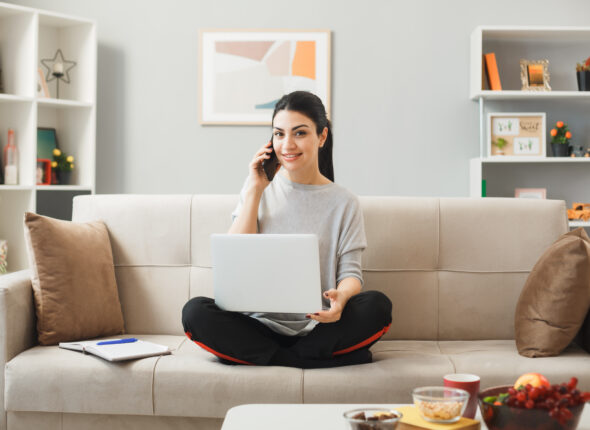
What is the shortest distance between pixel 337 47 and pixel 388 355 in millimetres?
2258

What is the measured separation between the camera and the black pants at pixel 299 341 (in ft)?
6.17

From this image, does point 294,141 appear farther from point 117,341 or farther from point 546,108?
point 546,108

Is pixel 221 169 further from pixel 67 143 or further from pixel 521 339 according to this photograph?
pixel 521 339

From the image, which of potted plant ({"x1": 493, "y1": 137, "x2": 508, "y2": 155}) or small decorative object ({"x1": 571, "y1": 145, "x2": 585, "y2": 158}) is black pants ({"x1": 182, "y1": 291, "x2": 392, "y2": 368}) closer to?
potted plant ({"x1": 493, "y1": 137, "x2": 508, "y2": 155})

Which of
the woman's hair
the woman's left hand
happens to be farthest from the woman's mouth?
the woman's left hand

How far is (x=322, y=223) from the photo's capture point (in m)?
2.10

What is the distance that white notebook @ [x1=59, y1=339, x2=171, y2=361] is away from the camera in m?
1.89

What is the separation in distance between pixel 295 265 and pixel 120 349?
583mm

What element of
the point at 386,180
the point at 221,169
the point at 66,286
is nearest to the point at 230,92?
the point at 221,169

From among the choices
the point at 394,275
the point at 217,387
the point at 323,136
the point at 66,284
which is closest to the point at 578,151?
the point at 394,275

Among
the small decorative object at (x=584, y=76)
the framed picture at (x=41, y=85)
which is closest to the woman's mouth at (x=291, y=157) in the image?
the framed picture at (x=41, y=85)

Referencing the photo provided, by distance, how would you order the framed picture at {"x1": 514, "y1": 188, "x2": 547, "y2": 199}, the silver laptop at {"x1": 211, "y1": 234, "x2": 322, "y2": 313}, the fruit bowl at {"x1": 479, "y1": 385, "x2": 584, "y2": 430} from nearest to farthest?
the fruit bowl at {"x1": 479, "y1": 385, "x2": 584, "y2": 430}
the silver laptop at {"x1": 211, "y1": 234, "x2": 322, "y2": 313}
the framed picture at {"x1": 514, "y1": 188, "x2": 547, "y2": 199}

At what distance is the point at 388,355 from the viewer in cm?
202

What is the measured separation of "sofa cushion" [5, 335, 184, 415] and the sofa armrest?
0.05m
